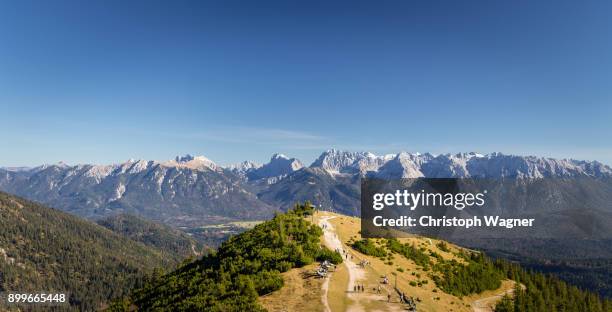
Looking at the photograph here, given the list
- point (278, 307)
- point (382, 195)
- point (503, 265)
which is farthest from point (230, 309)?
point (503, 265)

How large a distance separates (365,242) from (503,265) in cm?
6057

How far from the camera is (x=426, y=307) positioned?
76938 millimetres

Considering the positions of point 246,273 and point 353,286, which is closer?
point 353,286

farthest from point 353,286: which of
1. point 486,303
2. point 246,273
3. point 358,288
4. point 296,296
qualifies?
point 486,303

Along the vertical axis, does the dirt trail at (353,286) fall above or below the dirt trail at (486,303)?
above

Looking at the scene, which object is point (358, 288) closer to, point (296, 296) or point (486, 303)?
point (296, 296)

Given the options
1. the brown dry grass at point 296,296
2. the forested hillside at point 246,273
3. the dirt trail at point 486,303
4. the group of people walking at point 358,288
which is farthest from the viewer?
the dirt trail at point 486,303

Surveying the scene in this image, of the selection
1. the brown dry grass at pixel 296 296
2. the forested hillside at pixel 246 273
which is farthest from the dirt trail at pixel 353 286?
the forested hillside at pixel 246 273

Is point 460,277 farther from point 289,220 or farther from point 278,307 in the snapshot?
point 278,307

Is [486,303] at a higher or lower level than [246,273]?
lower

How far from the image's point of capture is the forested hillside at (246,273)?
7425 cm

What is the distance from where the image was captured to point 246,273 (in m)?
87.9

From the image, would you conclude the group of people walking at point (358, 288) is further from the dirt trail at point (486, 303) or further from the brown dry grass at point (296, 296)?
the dirt trail at point (486, 303)

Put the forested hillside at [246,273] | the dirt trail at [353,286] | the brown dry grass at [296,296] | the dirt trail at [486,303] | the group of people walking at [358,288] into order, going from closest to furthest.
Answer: the brown dry grass at [296,296]
the dirt trail at [353,286]
the forested hillside at [246,273]
the group of people walking at [358,288]
the dirt trail at [486,303]
